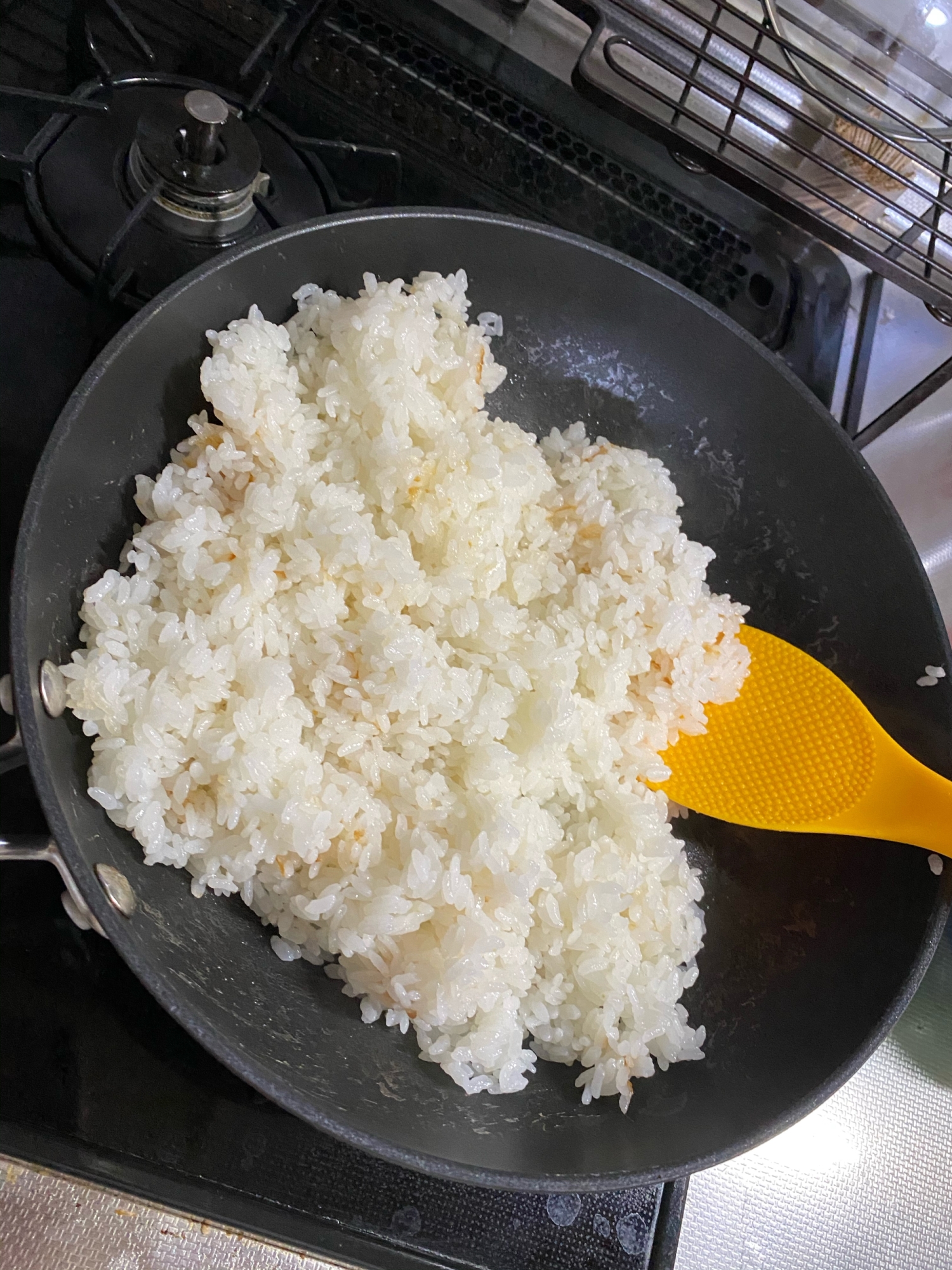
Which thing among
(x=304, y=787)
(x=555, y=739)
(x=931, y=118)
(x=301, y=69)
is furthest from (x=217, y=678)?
(x=931, y=118)

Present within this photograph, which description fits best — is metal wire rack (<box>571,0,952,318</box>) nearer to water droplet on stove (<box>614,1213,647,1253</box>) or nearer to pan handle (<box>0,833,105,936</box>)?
pan handle (<box>0,833,105,936</box>)

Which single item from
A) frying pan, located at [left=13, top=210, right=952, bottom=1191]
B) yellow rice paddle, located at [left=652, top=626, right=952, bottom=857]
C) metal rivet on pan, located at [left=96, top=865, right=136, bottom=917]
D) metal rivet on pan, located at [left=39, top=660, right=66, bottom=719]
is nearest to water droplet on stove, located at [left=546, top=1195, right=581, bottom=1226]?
frying pan, located at [left=13, top=210, right=952, bottom=1191]

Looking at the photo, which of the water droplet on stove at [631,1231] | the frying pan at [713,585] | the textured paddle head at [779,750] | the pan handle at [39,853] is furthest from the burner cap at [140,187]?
the water droplet on stove at [631,1231]

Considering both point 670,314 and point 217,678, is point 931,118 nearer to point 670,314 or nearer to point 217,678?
point 670,314

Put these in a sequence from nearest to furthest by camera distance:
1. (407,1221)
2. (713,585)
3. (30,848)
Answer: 1. (30,848)
2. (407,1221)
3. (713,585)

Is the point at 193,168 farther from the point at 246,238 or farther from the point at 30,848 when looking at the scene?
the point at 30,848

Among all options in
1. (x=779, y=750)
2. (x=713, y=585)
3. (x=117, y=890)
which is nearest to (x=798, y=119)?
(x=713, y=585)

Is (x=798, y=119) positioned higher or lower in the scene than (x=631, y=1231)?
higher
